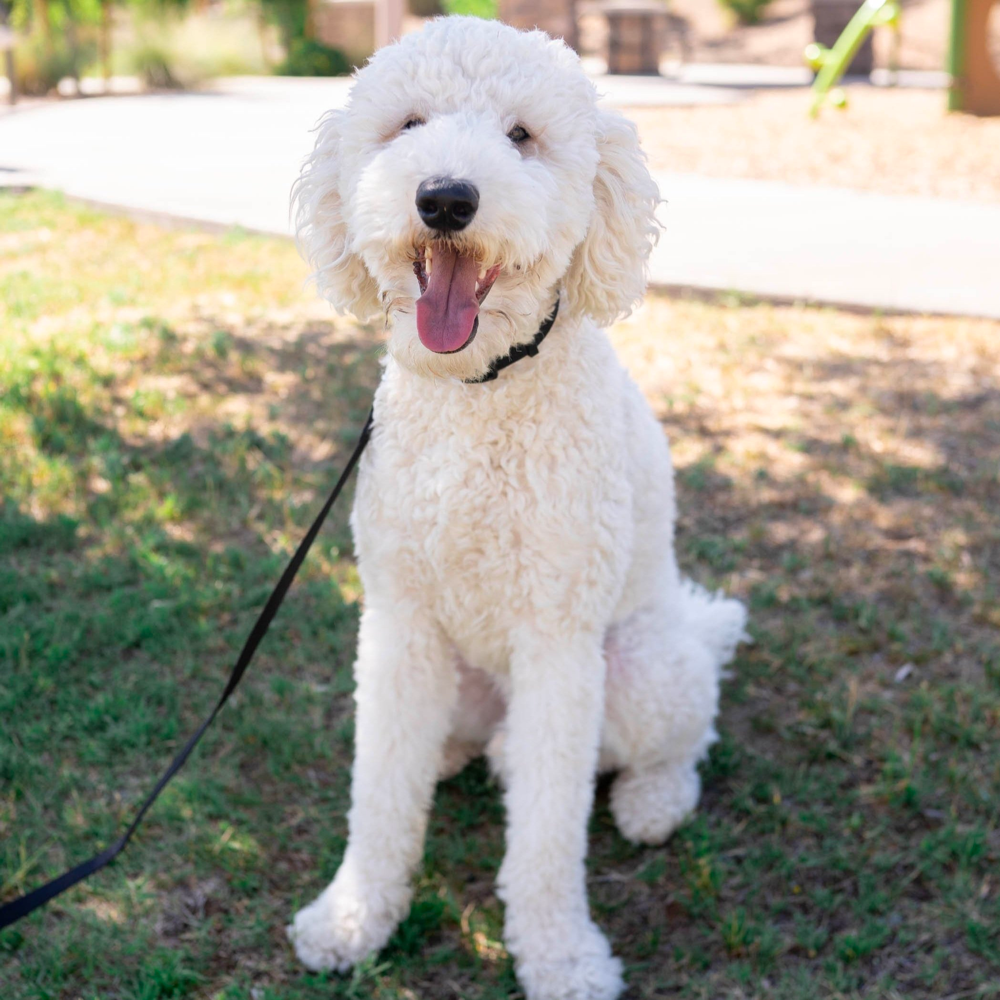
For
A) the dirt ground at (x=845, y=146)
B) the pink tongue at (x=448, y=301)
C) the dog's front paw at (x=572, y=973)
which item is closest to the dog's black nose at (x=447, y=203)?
the pink tongue at (x=448, y=301)

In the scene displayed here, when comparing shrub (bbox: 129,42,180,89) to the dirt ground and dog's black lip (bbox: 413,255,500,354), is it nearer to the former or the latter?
the dirt ground

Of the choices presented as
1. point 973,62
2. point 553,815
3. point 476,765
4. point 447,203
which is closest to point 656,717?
point 553,815

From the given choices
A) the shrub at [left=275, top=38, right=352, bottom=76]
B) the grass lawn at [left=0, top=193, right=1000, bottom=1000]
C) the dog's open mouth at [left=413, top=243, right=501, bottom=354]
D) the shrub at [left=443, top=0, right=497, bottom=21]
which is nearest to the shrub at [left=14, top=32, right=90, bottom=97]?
the shrub at [left=275, top=38, right=352, bottom=76]

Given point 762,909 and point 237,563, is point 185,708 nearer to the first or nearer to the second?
point 237,563

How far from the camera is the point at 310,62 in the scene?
1850 cm

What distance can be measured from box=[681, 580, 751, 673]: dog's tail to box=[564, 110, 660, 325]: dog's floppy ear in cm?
116

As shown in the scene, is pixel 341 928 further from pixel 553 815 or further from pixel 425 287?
pixel 425 287

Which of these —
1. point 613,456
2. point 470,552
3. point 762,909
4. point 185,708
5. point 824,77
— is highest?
point 824,77

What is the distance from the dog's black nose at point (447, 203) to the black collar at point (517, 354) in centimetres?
37

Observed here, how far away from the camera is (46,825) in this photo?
280 centimetres

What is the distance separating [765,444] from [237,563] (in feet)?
7.97

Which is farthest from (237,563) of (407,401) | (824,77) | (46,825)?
(824,77)

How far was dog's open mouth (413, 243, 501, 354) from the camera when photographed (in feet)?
6.64

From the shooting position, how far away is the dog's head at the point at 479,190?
193 centimetres
